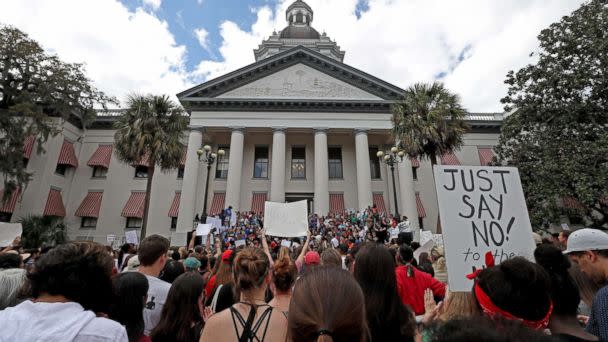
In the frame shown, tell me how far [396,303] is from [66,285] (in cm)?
202

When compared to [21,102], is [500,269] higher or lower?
lower

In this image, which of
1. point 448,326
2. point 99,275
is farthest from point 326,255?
point 448,326

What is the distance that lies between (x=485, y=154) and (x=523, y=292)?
28111 millimetres

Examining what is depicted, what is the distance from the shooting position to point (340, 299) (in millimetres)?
1403

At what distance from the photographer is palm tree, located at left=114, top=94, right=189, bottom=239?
18016mm

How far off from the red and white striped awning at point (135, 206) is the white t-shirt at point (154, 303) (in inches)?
914

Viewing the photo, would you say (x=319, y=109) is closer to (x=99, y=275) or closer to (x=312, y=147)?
(x=312, y=147)

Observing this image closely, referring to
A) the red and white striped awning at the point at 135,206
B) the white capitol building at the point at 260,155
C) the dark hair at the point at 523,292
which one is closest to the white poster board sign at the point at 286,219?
the dark hair at the point at 523,292

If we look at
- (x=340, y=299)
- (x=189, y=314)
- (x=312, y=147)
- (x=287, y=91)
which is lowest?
(x=189, y=314)

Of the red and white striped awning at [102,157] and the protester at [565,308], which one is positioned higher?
the red and white striped awning at [102,157]

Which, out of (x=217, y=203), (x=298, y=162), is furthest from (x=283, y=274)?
(x=298, y=162)

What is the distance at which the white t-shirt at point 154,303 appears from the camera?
2.89 m

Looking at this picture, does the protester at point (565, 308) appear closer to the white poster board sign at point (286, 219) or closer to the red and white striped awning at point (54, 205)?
the white poster board sign at point (286, 219)

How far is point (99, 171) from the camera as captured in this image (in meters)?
25.8
